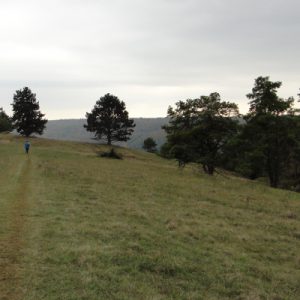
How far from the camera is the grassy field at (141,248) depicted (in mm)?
9172

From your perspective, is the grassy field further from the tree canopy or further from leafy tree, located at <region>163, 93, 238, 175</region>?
leafy tree, located at <region>163, 93, 238, 175</region>

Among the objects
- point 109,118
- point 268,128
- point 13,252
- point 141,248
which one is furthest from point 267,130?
point 109,118

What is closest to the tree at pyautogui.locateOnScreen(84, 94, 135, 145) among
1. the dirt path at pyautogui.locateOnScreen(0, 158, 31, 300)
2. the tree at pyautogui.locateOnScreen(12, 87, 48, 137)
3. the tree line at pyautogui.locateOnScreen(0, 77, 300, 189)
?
the tree at pyautogui.locateOnScreen(12, 87, 48, 137)

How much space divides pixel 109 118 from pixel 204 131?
5063 centimetres

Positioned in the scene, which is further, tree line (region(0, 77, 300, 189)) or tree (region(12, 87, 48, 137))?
tree (region(12, 87, 48, 137))

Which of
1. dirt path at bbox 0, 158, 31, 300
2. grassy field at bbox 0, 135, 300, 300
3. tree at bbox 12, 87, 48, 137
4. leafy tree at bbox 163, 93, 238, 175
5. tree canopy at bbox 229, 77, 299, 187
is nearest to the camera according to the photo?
dirt path at bbox 0, 158, 31, 300

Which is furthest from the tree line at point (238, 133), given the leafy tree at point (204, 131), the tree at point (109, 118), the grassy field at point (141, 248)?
the tree at point (109, 118)

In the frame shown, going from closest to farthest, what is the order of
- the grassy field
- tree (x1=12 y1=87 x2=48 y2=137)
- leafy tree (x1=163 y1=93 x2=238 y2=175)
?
the grassy field
leafy tree (x1=163 y1=93 x2=238 y2=175)
tree (x1=12 y1=87 x2=48 y2=137)

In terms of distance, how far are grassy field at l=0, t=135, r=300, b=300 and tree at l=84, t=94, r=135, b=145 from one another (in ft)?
247

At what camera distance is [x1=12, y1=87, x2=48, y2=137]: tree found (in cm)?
9138

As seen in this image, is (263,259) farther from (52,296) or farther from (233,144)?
(233,144)

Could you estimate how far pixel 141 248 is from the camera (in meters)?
12.1

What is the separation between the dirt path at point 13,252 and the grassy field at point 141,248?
2cm

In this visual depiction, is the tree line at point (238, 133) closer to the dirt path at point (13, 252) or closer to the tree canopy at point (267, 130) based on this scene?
the tree canopy at point (267, 130)
